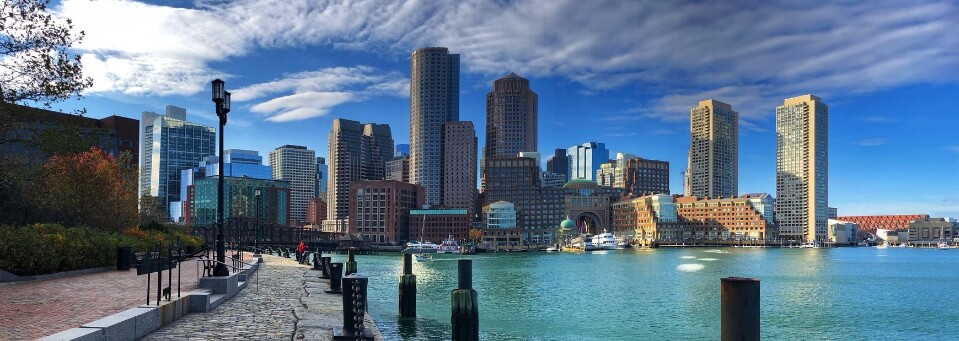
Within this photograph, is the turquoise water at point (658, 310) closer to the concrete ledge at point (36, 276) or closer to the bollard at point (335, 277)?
the bollard at point (335, 277)

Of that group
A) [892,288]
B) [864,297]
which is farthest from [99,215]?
[892,288]

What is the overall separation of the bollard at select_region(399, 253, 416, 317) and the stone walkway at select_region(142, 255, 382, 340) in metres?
5.01

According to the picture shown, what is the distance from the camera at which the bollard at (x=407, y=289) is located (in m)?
34.5

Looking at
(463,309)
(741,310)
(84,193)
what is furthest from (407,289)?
(84,193)

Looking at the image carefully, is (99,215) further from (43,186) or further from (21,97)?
(21,97)

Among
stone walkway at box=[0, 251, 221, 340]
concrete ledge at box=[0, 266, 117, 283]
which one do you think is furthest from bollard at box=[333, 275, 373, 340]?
concrete ledge at box=[0, 266, 117, 283]

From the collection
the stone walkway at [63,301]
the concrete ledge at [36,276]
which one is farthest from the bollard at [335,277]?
the concrete ledge at [36,276]

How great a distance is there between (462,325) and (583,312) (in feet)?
67.3

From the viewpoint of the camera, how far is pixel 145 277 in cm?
2816

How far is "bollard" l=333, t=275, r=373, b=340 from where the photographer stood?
17388 mm

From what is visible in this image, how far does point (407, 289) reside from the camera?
34.7 m

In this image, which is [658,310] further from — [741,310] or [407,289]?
[741,310]

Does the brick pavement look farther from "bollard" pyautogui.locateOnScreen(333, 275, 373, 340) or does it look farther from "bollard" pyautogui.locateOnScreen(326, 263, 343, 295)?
"bollard" pyautogui.locateOnScreen(326, 263, 343, 295)

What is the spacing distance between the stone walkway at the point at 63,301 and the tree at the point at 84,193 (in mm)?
19076
